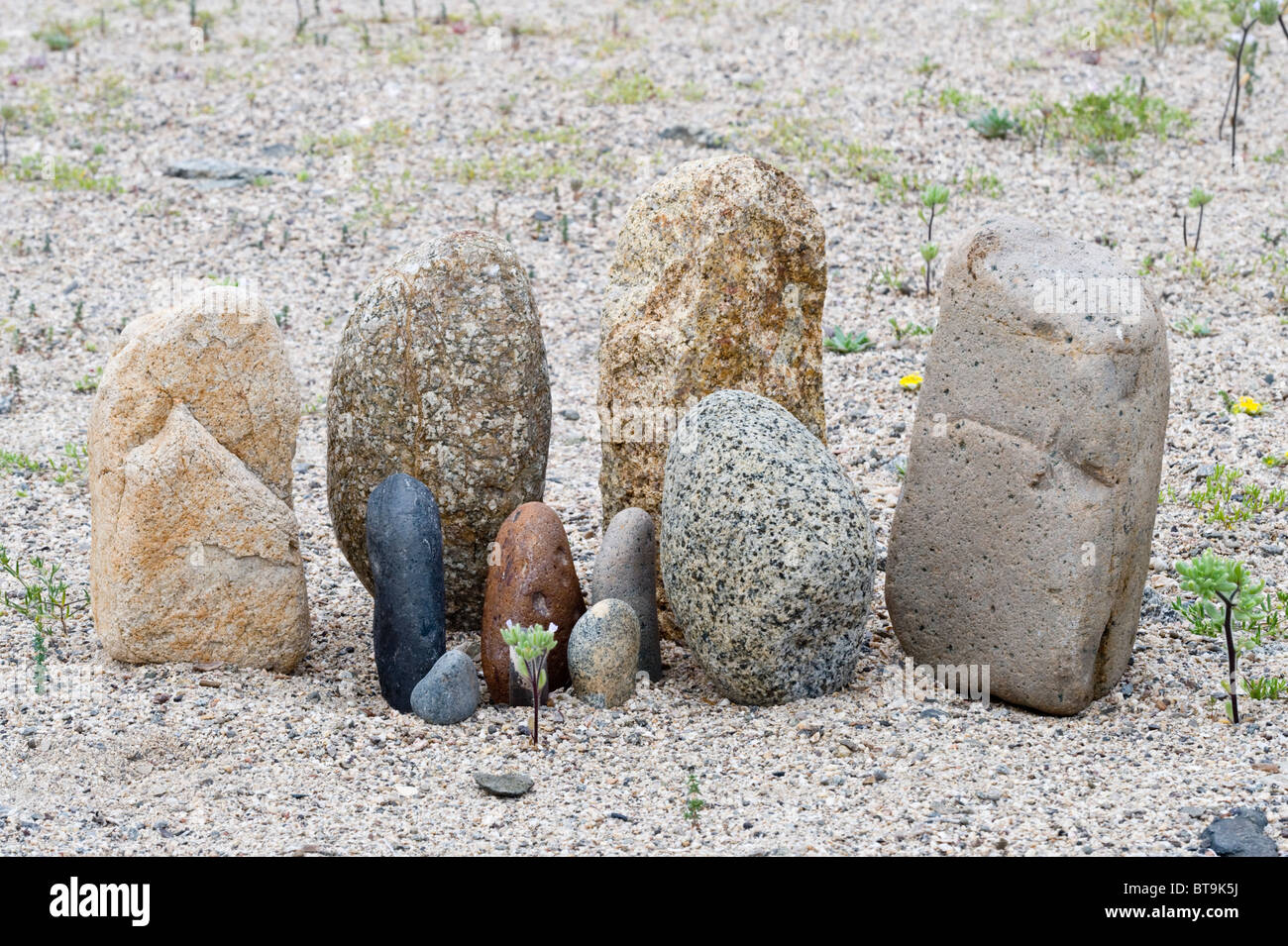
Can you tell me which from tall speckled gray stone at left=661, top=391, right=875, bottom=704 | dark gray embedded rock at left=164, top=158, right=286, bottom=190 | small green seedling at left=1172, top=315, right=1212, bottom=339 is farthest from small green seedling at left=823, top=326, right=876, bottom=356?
dark gray embedded rock at left=164, top=158, right=286, bottom=190

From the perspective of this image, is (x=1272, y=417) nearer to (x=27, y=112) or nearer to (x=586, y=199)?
(x=586, y=199)

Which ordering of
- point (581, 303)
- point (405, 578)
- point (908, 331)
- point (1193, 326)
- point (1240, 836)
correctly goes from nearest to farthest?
point (1240, 836)
point (405, 578)
point (1193, 326)
point (908, 331)
point (581, 303)

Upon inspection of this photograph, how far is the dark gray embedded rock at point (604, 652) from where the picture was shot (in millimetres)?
5168

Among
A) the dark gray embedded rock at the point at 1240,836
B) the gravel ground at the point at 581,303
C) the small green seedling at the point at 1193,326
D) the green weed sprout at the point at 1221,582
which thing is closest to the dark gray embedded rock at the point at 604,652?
the gravel ground at the point at 581,303

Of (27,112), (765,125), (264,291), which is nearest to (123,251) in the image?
(264,291)

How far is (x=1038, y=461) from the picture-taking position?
4934 mm

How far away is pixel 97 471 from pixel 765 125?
7028mm

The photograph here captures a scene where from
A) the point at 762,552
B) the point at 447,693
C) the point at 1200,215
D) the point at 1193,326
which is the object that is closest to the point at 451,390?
the point at 447,693

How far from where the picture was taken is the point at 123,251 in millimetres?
9867

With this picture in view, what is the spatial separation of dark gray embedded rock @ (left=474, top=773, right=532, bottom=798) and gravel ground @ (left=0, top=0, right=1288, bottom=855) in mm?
43

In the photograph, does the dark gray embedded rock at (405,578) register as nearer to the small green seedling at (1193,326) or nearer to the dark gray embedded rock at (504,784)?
the dark gray embedded rock at (504,784)

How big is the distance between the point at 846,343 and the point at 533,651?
436 cm

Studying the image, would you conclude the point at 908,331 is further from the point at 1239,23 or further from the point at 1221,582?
the point at 1221,582

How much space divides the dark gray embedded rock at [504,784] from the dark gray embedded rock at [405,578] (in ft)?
2.33
